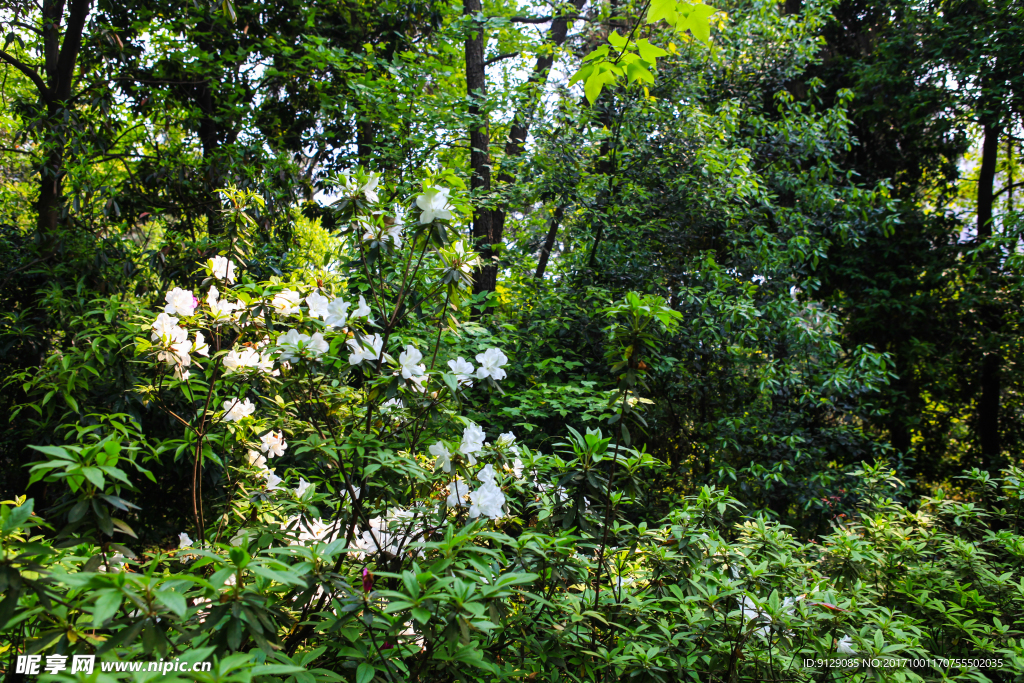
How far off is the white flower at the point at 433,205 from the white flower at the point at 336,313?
0.36 m

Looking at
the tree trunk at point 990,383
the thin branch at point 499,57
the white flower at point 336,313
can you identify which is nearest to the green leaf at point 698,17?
the white flower at point 336,313

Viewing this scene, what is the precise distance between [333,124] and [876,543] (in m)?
5.94

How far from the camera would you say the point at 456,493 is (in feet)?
5.86

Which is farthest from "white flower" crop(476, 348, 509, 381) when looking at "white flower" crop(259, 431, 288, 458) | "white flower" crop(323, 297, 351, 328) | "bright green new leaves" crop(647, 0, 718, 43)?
"bright green new leaves" crop(647, 0, 718, 43)

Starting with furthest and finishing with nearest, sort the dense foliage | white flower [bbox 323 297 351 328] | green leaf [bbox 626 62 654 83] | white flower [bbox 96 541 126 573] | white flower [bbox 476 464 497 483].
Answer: green leaf [bbox 626 62 654 83]
white flower [bbox 476 464 497 483]
white flower [bbox 323 297 351 328]
the dense foliage
white flower [bbox 96 541 126 573]

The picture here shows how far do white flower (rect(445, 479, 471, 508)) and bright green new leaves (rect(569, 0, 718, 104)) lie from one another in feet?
4.75

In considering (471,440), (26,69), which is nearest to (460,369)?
(471,440)

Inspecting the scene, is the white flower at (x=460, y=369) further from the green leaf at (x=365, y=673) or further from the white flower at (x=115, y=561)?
the white flower at (x=115, y=561)

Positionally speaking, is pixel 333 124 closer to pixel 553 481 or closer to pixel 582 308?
pixel 582 308

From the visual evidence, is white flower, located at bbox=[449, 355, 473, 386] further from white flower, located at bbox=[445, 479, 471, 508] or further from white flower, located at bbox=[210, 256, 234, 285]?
white flower, located at bbox=[210, 256, 234, 285]

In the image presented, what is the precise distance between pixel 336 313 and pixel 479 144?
391cm

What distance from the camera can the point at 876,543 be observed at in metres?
2.43

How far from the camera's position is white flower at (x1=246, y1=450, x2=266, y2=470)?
2.00m

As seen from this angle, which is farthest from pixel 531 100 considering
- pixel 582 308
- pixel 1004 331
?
pixel 1004 331
